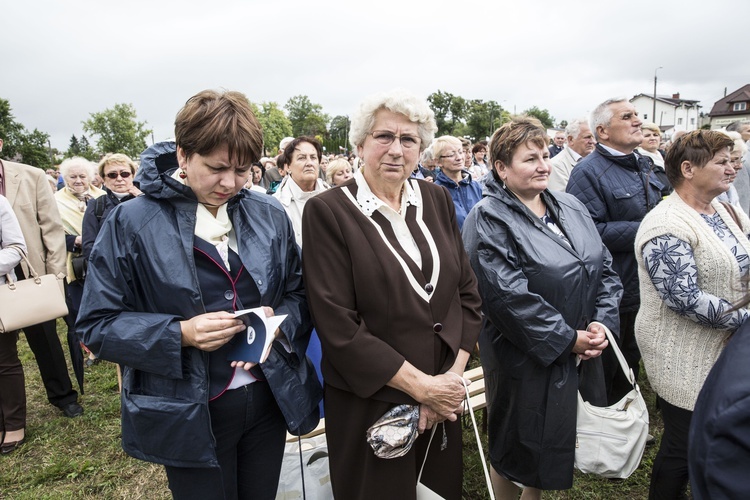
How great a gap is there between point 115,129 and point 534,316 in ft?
246

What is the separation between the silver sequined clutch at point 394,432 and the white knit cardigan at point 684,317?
57.2 inches

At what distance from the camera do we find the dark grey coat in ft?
7.30

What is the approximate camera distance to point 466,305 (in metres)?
2.09

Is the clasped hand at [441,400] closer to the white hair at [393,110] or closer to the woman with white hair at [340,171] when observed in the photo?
the white hair at [393,110]

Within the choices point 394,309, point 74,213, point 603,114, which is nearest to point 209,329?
point 394,309

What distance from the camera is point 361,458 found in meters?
1.85

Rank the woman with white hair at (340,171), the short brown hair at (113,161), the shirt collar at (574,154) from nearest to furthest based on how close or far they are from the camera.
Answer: the short brown hair at (113,161), the woman with white hair at (340,171), the shirt collar at (574,154)

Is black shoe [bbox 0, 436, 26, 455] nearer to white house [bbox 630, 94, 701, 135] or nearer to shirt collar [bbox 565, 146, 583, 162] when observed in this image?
shirt collar [bbox 565, 146, 583, 162]

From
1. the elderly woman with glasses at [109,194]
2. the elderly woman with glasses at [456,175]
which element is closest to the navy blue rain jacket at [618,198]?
the elderly woman with glasses at [456,175]

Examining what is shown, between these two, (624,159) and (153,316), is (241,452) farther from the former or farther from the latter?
(624,159)

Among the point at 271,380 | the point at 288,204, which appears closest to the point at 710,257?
the point at 271,380

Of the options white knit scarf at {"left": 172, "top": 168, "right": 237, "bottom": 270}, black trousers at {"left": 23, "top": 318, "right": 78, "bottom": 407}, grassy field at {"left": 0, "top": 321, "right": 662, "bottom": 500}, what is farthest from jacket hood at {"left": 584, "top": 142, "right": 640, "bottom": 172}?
black trousers at {"left": 23, "top": 318, "right": 78, "bottom": 407}

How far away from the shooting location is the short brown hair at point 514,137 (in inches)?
94.0

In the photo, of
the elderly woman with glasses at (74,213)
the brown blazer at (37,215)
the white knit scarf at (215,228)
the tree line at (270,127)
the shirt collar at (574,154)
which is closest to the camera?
the white knit scarf at (215,228)
